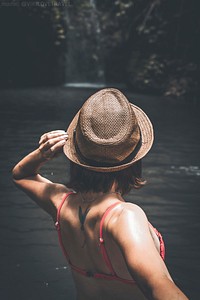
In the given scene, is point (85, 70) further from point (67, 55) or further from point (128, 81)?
point (128, 81)

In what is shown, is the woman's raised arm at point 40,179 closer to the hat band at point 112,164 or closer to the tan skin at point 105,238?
the tan skin at point 105,238

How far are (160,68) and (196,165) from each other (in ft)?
72.8

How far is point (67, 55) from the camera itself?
1805 inches

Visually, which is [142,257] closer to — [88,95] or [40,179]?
[40,179]

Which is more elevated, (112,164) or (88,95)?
(112,164)

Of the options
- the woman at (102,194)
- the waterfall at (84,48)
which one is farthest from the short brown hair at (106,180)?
the waterfall at (84,48)

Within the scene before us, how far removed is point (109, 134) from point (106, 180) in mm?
182

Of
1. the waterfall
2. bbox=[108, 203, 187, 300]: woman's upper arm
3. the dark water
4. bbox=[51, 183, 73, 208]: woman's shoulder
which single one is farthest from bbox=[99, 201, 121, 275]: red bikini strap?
the waterfall

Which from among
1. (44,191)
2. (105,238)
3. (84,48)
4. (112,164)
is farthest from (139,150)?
(84,48)

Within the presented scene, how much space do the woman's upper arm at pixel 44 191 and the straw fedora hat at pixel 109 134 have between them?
0.88ft

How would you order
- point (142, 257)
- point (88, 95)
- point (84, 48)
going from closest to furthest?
point (142, 257)
point (88, 95)
point (84, 48)

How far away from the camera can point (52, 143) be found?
248cm

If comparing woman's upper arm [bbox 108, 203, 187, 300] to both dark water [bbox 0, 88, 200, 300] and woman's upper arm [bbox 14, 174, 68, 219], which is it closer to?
woman's upper arm [bbox 14, 174, 68, 219]

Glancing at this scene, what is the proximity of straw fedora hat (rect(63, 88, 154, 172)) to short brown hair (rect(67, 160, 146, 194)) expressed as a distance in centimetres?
7
